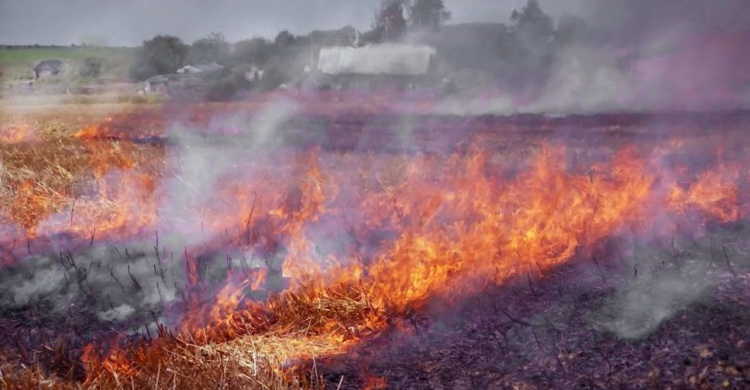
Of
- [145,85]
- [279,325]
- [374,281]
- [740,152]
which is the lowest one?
[279,325]

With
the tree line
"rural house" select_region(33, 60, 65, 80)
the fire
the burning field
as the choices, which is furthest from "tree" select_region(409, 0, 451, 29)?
"rural house" select_region(33, 60, 65, 80)

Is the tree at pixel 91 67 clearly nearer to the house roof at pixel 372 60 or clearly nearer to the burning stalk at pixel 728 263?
the house roof at pixel 372 60

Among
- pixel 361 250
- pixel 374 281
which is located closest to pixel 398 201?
pixel 361 250

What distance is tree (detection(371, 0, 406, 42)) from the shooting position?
20031 millimetres

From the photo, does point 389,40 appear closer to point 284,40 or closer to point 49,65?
point 284,40

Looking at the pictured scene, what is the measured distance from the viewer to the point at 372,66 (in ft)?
72.0

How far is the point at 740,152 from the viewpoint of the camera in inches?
410

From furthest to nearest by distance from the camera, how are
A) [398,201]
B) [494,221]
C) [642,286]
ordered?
[398,201], [494,221], [642,286]

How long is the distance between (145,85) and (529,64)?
15927 mm

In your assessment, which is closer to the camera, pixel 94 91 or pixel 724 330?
pixel 724 330

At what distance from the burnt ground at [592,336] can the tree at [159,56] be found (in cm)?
1520

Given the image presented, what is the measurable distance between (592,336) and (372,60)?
18796 mm

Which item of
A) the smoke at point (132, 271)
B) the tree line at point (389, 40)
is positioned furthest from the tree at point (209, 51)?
the smoke at point (132, 271)

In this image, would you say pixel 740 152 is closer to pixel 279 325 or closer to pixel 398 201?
pixel 398 201
